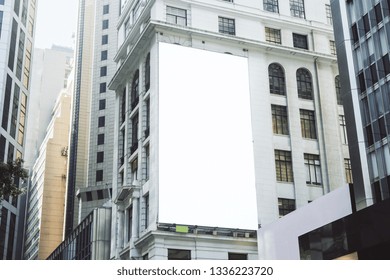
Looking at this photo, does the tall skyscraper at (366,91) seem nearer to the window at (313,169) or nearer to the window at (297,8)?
the window at (313,169)

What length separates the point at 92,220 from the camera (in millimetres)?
55406

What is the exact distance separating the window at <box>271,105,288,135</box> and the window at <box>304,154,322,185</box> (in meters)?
2.94

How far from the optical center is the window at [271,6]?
53406 mm

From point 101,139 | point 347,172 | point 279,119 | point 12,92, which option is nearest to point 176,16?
point 279,119

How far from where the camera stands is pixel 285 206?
154 ft

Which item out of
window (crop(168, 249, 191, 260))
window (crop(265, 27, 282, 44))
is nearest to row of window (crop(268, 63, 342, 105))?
window (crop(265, 27, 282, 44))

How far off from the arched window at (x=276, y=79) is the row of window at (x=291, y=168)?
570 cm

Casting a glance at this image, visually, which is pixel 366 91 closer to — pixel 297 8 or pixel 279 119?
pixel 279 119

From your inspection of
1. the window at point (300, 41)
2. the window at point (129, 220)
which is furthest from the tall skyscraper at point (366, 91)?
the window at point (129, 220)

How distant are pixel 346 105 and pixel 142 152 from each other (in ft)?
66.8

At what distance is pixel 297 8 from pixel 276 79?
809 cm

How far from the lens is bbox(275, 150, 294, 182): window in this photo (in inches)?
1877

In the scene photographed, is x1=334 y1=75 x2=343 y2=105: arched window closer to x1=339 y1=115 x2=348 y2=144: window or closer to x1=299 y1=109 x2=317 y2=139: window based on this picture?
x1=339 y1=115 x2=348 y2=144: window

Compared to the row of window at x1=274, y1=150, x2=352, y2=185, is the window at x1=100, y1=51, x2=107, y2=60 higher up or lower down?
higher up
